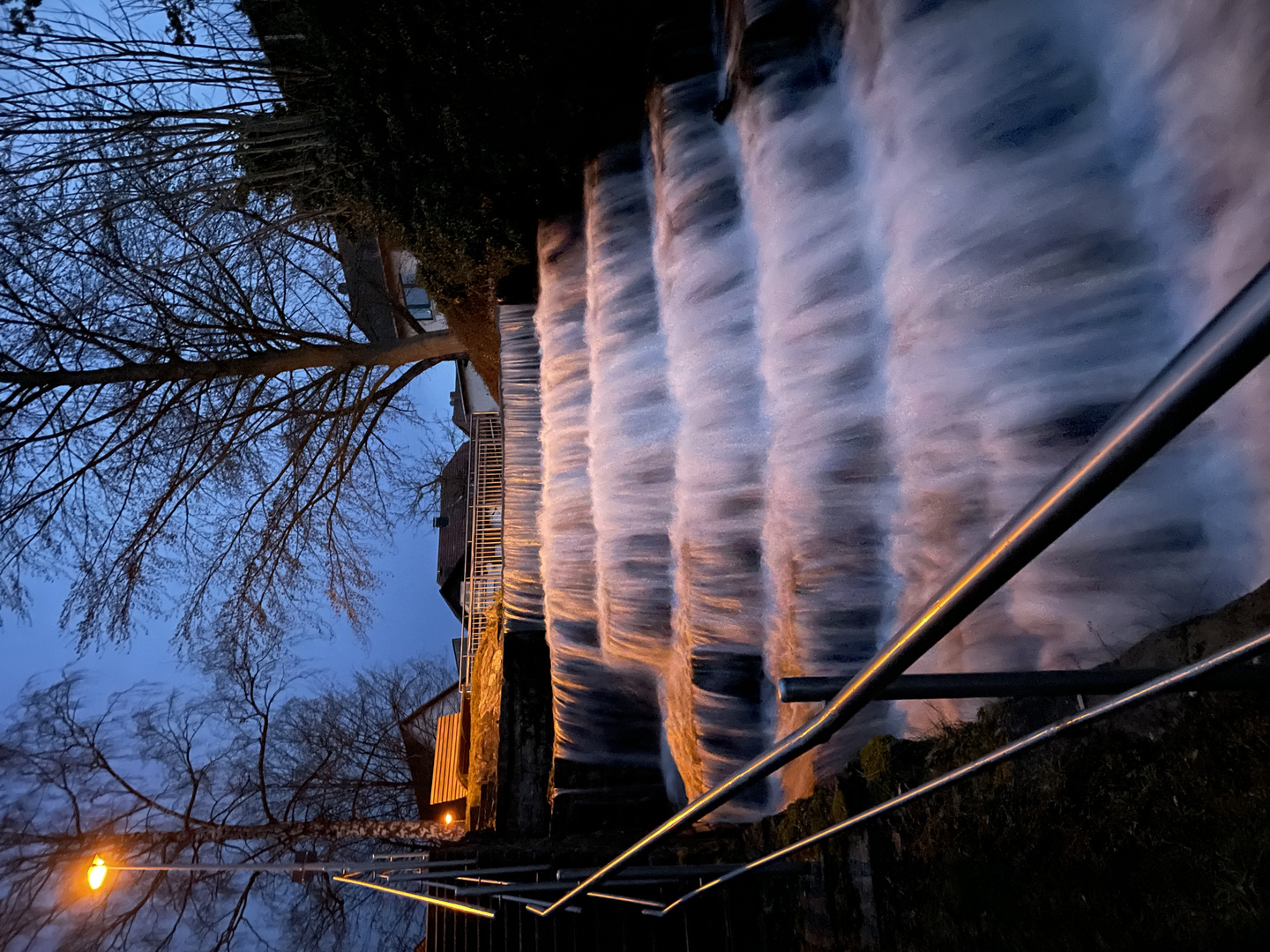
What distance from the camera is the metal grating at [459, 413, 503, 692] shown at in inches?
508

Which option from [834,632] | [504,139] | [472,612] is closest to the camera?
[834,632]

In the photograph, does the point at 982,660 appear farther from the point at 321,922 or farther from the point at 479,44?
the point at 321,922

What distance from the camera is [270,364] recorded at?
32.3 feet

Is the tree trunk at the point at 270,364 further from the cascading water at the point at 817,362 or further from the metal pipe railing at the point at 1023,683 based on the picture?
the metal pipe railing at the point at 1023,683

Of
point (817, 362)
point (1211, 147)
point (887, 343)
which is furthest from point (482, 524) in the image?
point (1211, 147)

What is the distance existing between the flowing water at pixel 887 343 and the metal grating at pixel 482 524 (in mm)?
5868

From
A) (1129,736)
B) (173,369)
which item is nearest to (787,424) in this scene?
(1129,736)

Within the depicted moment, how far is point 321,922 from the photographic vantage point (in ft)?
49.4

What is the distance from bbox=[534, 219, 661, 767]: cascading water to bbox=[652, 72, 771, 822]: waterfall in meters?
Result: 1.21

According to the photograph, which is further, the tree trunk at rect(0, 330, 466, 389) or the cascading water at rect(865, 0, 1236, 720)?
the tree trunk at rect(0, 330, 466, 389)

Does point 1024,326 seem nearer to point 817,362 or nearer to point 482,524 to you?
point 817,362

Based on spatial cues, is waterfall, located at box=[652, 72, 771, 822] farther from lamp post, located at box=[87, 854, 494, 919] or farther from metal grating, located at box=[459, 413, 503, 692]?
metal grating, located at box=[459, 413, 503, 692]

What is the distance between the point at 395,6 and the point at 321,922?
15439mm

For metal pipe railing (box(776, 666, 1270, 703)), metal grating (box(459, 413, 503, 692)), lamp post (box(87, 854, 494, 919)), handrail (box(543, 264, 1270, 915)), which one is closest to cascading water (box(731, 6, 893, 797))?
metal pipe railing (box(776, 666, 1270, 703))
